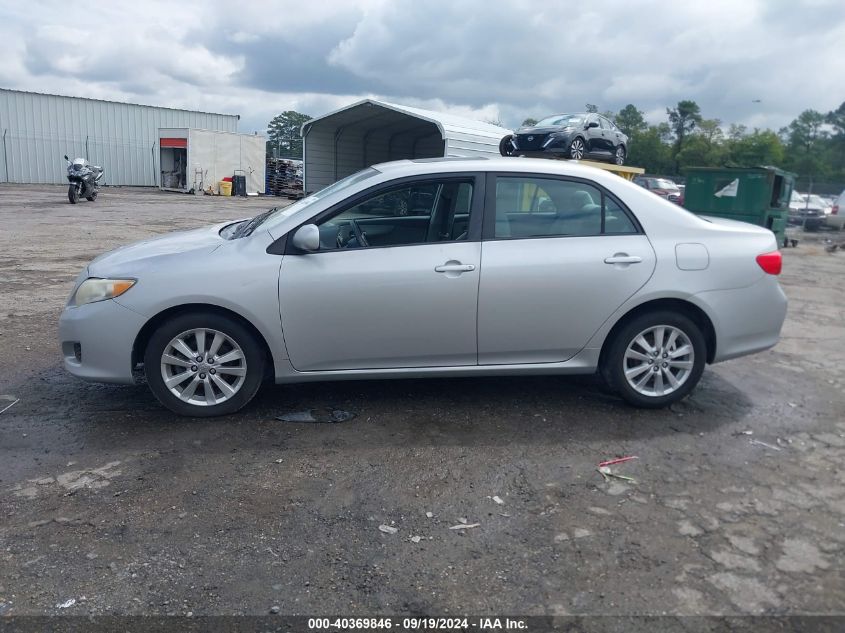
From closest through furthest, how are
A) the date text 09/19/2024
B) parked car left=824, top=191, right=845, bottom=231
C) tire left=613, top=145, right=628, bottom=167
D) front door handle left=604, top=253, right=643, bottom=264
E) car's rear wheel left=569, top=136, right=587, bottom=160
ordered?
the date text 09/19/2024 < front door handle left=604, top=253, right=643, bottom=264 < car's rear wheel left=569, top=136, right=587, bottom=160 < tire left=613, top=145, right=628, bottom=167 < parked car left=824, top=191, right=845, bottom=231

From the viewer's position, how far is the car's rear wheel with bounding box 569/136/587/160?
47.7 feet

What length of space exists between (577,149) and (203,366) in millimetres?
11954

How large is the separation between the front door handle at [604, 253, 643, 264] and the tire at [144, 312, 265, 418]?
7.84 ft

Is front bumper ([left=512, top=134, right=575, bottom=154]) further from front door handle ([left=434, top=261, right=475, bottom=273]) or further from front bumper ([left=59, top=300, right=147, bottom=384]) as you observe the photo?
front bumper ([left=59, top=300, right=147, bottom=384])

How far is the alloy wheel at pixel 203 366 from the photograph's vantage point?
14.6ft

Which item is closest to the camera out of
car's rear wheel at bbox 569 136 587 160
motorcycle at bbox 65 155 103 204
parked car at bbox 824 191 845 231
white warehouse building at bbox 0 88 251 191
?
car's rear wheel at bbox 569 136 587 160

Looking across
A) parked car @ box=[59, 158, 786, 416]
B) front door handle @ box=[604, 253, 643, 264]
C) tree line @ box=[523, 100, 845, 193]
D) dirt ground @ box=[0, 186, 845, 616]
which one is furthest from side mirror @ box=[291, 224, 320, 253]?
tree line @ box=[523, 100, 845, 193]

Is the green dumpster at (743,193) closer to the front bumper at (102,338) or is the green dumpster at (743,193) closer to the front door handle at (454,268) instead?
the front door handle at (454,268)

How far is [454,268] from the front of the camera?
4508mm

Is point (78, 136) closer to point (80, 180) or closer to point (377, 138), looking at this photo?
point (80, 180)

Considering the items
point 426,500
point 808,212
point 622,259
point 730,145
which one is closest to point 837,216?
point 808,212

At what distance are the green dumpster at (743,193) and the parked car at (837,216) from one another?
923cm

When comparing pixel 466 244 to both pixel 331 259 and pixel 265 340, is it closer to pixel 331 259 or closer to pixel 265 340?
pixel 331 259

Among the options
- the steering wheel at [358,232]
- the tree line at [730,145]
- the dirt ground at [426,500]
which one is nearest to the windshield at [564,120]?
the dirt ground at [426,500]
